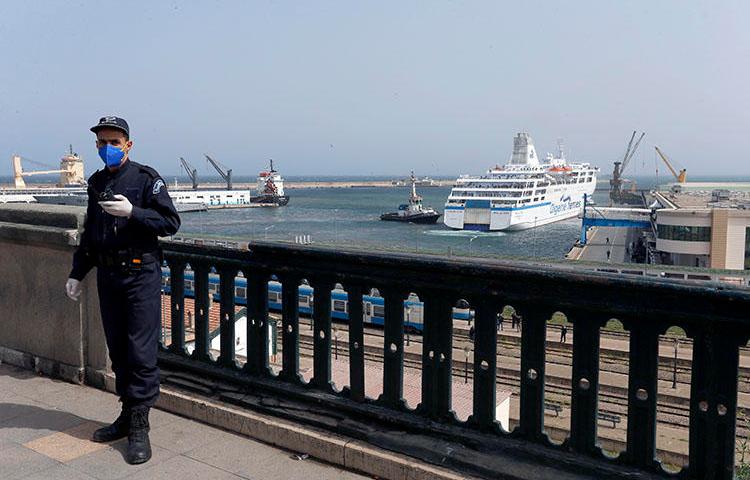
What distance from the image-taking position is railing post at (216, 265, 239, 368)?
4438 mm

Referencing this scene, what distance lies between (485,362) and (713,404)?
1.03m

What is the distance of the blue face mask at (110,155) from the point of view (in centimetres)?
384

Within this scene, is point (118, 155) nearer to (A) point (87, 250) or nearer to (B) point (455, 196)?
(A) point (87, 250)

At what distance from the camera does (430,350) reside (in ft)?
11.7

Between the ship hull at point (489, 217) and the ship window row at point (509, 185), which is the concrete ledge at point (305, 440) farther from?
the ship window row at point (509, 185)

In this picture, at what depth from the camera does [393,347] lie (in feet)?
12.2

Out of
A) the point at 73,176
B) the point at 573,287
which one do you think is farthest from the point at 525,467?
the point at 73,176

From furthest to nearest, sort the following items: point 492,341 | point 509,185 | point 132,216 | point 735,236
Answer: point 509,185, point 735,236, point 132,216, point 492,341

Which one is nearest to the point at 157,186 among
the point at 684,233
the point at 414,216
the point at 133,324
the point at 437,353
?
the point at 133,324

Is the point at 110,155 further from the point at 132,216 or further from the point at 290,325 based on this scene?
the point at 290,325

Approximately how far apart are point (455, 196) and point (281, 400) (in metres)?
93.9

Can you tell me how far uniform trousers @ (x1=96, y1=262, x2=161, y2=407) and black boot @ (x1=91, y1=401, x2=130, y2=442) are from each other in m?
0.14

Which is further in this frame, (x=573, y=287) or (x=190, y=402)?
(x=190, y=402)

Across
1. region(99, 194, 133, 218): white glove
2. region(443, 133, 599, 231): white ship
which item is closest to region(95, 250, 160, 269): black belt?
region(99, 194, 133, 218): white glove
